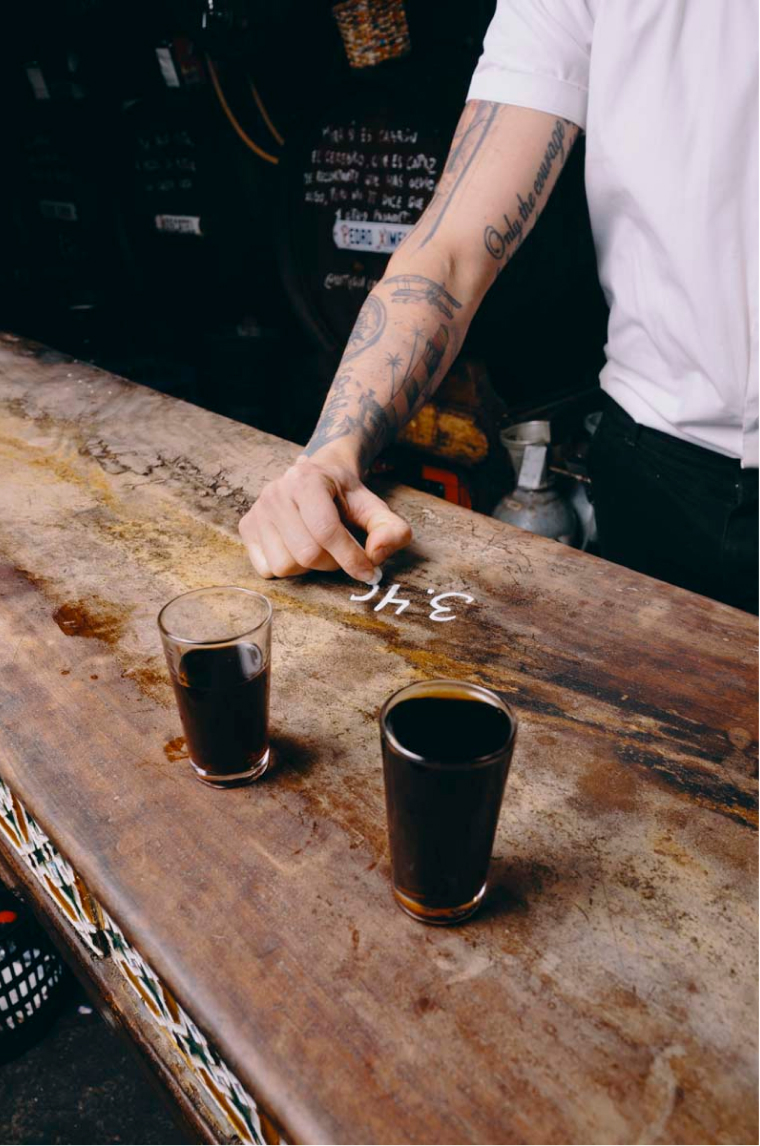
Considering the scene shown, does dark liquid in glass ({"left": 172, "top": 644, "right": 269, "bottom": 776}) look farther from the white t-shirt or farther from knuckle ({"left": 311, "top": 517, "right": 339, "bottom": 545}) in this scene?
the white t-shirt

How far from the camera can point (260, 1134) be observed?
636 millimetres

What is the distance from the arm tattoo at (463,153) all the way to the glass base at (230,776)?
109cm

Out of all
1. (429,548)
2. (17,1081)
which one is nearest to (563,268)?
(429,548)

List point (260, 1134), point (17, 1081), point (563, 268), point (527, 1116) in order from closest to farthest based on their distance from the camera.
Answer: point (527, 1116) → point (260, 1134) → point (17, 1081) → point (563, 268)

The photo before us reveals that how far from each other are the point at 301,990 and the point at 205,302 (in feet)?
11.0

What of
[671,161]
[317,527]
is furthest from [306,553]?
[671,161]

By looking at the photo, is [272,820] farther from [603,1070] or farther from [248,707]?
[603,1070]

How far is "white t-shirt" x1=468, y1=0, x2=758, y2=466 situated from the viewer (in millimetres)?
1256

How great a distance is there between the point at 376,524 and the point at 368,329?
49 cm

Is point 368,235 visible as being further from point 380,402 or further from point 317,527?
point 317,527

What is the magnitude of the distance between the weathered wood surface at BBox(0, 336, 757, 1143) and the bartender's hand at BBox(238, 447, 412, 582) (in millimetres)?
36

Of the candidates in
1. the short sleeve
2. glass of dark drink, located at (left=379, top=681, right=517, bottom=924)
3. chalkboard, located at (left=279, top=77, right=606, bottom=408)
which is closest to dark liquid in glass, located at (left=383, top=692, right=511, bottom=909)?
glass of dark drink, located at (left=379, top=681, right=517, bottom=924)

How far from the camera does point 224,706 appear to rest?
72 centimetres

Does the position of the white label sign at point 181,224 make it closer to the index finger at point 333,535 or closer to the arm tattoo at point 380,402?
the arm tattoo at point 380,402
